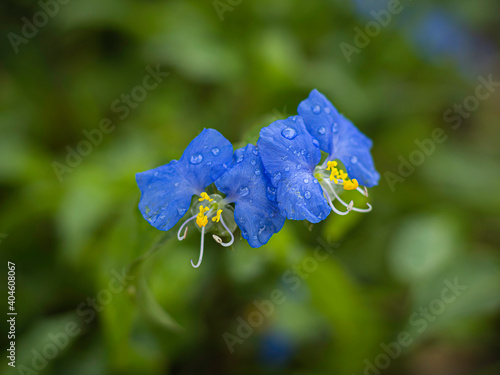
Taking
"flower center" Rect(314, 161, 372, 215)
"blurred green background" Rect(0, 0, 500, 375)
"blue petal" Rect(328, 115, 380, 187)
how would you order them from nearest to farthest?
1. "flower center" Rect(314, 161, 372, 215)
2. "blue petal" Rect(328, 115, 380, 187)
3. "blurred green background" Rect(0, 0, 500, 375)

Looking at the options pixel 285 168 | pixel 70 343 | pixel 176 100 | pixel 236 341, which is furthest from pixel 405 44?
pixel 70 343

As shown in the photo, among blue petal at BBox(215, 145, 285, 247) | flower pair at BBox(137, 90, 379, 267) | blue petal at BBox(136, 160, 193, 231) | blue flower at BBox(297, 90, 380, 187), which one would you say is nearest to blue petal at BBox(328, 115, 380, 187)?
blue flower at BBox(297, 90, 380, 187)

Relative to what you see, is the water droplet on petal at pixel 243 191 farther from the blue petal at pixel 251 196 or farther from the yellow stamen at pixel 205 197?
the yellow stamen at pixel 205 197

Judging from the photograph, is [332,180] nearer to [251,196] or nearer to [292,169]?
[292,169]

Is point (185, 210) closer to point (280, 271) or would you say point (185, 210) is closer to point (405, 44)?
point (280, 271)

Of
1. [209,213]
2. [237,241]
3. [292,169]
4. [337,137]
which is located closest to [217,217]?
[209,213]

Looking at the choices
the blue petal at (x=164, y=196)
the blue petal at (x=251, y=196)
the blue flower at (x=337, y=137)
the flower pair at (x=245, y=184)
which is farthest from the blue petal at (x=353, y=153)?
the blue petal at (x=164, y=196)

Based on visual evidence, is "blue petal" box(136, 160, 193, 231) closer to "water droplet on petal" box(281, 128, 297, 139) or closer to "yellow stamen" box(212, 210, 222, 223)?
"yellow stamen" box(212, 210, 222, 223)
